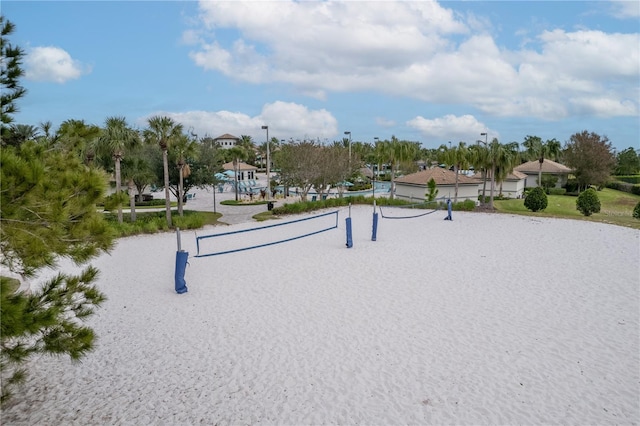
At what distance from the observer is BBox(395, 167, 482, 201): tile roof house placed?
4016 cm

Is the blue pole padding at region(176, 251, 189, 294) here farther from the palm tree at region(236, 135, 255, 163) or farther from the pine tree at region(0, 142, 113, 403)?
the palm tree at region(236, 135, 255, 163)

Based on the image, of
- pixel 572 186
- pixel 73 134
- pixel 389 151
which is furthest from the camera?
pixel 572 186

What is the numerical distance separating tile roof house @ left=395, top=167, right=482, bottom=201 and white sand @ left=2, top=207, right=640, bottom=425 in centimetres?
2636

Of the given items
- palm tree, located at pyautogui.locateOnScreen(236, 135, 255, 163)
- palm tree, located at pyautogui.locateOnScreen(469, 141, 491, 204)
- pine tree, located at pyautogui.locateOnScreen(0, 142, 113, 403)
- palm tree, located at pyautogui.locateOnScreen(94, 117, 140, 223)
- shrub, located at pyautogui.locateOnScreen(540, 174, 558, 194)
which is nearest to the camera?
pine tree, located at pyautogui.locateOnScreen(0, 142, 113, 403)

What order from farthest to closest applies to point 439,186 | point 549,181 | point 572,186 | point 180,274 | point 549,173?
point 549,173 < point 549,181 < point 572,186 < point 439,186 < point 180,274

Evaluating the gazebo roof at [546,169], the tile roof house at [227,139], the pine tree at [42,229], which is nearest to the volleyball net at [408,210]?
the pine tree at [42,229]

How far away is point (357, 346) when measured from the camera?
7574mm

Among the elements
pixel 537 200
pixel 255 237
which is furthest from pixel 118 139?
pixel 537 200

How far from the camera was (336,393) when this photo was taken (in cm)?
611

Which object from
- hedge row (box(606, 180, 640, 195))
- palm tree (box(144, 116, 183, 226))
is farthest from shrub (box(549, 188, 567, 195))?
palm tree (box(144, 116, 183, 226))

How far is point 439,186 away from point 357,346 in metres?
34.5

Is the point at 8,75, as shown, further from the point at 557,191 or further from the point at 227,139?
the point at 227,139

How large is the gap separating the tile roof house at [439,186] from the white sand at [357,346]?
26.4m

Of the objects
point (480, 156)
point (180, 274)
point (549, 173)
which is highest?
point (480, 156)
